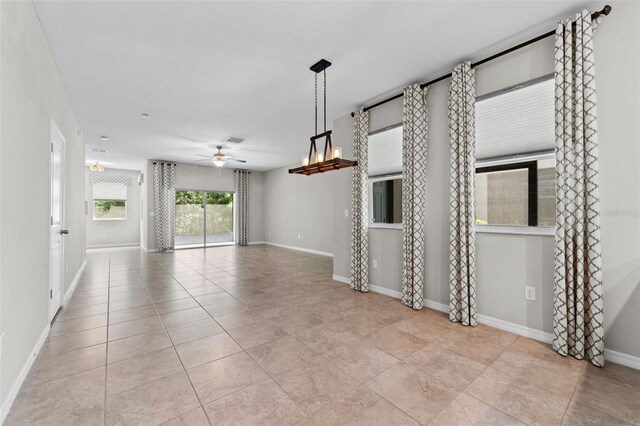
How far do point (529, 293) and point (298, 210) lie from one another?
7.38 meters

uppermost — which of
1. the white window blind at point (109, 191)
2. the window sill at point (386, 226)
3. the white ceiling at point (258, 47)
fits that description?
the white ceiling at point (258, 47)

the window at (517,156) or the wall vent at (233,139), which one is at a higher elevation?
the wall vent at (233,139)

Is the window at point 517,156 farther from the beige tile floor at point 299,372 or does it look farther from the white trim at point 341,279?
the white trim at point 341,279

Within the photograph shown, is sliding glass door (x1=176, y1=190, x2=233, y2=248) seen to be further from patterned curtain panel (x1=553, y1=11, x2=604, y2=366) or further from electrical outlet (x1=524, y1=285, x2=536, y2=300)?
patterned curtain panel (x1=553, y1=11, x2=604, y2=366)

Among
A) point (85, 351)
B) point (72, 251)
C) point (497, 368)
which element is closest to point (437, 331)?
point (497, 368)

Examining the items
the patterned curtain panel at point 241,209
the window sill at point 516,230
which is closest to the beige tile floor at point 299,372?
the window sill at point 516,230

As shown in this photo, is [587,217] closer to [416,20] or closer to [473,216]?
[473,216]

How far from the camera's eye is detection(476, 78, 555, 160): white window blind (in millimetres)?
2713

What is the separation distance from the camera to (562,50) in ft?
8.11

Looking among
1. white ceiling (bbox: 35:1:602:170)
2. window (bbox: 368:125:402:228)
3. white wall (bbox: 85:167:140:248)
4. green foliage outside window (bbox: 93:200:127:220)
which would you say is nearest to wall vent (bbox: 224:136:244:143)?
white ceiling (bbox: 35:1:602:170)

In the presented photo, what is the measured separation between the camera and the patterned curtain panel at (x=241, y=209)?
10570mm

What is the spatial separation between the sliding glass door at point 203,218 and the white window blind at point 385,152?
7.61 metres

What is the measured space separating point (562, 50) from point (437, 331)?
288 cm

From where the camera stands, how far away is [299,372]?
215 centimetres
